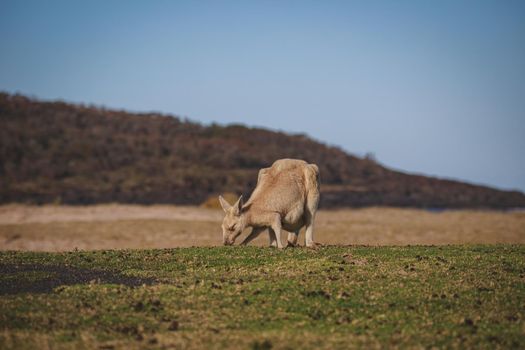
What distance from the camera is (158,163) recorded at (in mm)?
59188

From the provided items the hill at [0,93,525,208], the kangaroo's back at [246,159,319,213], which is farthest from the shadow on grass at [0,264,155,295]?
the hill at [0,93,525,208]

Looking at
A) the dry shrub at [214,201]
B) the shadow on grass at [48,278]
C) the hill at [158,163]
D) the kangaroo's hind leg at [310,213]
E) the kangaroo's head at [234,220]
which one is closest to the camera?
the shadow on grass at [48,278]

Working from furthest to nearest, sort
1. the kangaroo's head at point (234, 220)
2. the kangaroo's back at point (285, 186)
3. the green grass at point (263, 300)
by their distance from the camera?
the kangaroo's back at point (285, 186), the kangaroo's head at point (234, 220), the green grass at point (263, 300)

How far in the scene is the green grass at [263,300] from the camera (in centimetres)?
1098

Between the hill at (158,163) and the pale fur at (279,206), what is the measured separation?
28743 mm

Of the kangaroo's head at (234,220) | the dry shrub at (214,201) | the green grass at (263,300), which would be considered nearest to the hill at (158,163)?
the dry shrub at (214,201)

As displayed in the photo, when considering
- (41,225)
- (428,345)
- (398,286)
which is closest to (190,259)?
(398,286)

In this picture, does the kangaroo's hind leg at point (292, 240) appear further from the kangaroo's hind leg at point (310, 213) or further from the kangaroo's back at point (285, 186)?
the kangaroo's back at point (285, 186)

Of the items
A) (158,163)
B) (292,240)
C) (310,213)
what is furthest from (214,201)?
(310,213)

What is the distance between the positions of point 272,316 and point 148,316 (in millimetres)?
2041

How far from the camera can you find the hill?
52.2m

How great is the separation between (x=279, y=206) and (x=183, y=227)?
19.8 m

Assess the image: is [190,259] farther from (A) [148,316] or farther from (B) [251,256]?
(A) [148,316]

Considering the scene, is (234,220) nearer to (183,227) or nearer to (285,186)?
(285,186)
